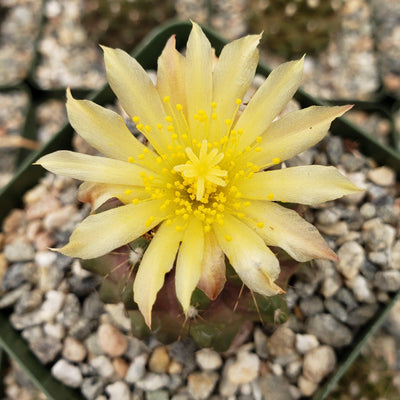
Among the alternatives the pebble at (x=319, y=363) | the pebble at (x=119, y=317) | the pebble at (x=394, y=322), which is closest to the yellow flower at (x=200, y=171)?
the pebble at (x=119, y=317)

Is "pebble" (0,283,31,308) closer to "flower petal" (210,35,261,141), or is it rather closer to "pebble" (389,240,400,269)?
"flower petal" (210,35,261,141)

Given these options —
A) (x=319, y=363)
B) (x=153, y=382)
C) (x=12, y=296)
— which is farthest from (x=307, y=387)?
(x=12, y=296)

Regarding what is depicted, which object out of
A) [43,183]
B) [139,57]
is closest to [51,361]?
[43,183]

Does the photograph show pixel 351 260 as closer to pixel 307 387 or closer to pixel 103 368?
pixel 307 387

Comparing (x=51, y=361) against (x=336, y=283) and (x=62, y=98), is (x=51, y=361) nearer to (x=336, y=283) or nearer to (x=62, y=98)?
(x=336, y=283)

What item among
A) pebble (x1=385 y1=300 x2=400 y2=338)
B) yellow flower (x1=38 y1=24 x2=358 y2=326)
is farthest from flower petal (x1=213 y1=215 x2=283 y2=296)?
pebble (x1=385 y1=300 x2=400 y2=338)
